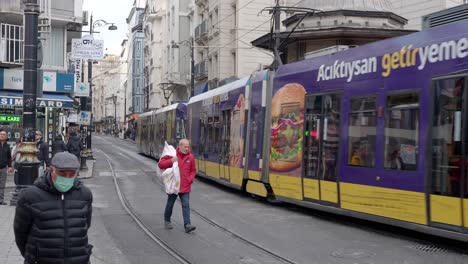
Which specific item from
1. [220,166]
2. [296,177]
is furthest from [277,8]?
[296,177]

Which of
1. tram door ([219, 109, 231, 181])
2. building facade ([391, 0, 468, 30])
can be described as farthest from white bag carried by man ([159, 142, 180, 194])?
building facade ([391, 0, 468, 30])

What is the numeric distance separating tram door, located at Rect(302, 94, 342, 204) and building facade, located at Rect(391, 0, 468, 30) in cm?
1713

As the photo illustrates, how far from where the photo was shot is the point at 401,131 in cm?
928

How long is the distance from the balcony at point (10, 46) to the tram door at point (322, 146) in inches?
615

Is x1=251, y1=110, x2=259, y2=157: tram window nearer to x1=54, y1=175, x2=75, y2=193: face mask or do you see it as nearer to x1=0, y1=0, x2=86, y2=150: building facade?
x1=0, y1=0, x2=86, y2=150: building facade

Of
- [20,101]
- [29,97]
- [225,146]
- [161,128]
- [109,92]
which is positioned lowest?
[225,146]

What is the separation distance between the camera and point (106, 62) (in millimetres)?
146125

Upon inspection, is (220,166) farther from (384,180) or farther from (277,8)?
(384,180)

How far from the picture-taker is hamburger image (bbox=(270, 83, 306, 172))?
1234 centimetres

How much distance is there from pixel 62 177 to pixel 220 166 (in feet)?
46.2

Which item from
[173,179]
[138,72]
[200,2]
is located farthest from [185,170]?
[138,72]

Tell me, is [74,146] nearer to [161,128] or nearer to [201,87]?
[161,128]

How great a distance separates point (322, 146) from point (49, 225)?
8.02 metres

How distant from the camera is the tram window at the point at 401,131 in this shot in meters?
8.96
